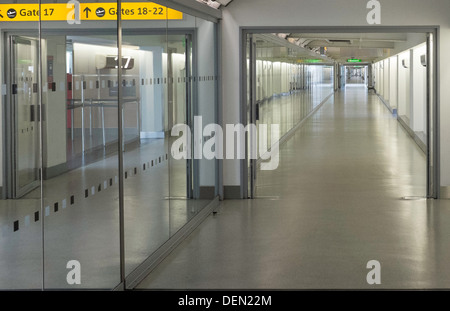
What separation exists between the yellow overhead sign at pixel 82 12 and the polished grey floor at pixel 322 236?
6.96ft

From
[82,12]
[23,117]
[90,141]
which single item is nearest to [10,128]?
[23,117]

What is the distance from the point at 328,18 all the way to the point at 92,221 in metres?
6.11

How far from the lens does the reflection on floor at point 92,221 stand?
431 centimetres

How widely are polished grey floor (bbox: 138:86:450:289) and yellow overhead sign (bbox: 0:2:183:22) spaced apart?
2120 millimetres

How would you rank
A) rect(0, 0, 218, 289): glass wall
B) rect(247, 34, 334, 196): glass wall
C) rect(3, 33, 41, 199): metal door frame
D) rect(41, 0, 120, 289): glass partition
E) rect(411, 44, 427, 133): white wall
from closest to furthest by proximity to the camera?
rect(3, 33, 41, 199): metal door frame
rect(0, 0, 218, 289): glass wall
rect(41, 0, 120, 289): glass partition
rect(247, 34, 334, 196): glass wall
rect(411, 44, 427, 133): white wall

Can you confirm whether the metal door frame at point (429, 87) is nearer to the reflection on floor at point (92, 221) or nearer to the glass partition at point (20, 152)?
the reflection on floor at point (92, 221)

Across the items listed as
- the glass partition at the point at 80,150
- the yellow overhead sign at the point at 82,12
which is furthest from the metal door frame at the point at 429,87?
the glass partition at the point at 80,150

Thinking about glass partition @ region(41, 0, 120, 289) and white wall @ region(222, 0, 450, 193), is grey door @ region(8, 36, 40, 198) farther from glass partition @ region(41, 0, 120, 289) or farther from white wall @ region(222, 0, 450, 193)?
white wall @ region(222, 0, 450, 193)

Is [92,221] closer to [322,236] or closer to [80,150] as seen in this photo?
[80,150]

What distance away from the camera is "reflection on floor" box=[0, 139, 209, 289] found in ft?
14.1

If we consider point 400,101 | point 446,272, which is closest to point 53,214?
point 446,272

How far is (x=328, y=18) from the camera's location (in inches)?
422

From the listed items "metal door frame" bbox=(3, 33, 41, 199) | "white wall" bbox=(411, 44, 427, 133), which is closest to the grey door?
"metal door frame" bbox=(3, 33, 41, 199)
